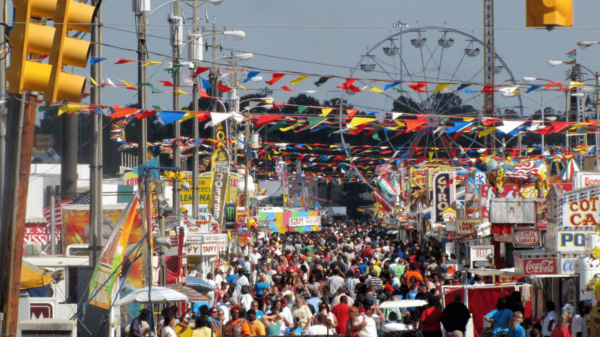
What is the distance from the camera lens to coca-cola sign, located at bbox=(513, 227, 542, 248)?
17672mm

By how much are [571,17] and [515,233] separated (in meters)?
11.9

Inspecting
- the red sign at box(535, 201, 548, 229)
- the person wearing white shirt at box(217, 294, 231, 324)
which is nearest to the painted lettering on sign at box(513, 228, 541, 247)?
the red sign at box(535, 201, 548, 229)

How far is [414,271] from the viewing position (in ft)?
54.5

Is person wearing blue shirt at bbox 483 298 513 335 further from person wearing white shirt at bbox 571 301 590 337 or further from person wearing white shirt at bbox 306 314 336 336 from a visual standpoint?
person wearing white shirt at bbox 306 314 336 336

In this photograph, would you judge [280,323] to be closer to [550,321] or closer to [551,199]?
[550,321]

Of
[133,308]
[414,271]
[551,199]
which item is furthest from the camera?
[414,271]

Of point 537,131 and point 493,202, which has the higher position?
point 537,131

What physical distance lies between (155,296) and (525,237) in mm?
9747

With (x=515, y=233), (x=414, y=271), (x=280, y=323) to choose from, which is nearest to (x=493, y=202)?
(x=515, y=233)

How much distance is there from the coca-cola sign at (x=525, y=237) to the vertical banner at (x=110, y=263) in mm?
9847

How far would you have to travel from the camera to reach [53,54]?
7.55m

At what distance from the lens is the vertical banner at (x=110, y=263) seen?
416 inches

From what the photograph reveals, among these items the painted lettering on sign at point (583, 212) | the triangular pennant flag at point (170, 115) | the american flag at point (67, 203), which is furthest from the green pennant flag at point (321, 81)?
the american flag at point (67, 203)

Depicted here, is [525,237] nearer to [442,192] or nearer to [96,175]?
[96,175]
